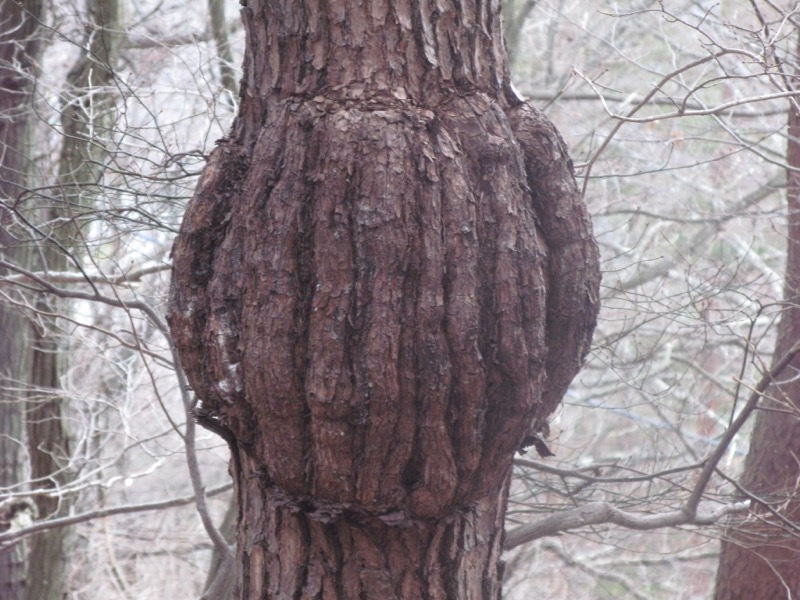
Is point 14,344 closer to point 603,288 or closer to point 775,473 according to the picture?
point 603,288

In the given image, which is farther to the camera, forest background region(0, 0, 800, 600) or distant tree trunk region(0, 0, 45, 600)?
distant tree trunk region(0, 0, 45, 600)

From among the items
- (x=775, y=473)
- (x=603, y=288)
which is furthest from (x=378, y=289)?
(x=775, y=473)

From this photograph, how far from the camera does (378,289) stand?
77.0 inches

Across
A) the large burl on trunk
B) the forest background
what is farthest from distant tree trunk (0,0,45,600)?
the large burl on trunk

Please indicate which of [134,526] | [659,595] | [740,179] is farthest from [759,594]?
[134,526]

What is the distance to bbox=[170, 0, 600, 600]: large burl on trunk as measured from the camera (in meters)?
1.97

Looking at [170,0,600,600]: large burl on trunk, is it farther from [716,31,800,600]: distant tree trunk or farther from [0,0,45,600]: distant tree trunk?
[0,0,45,600]: distant tree trunk

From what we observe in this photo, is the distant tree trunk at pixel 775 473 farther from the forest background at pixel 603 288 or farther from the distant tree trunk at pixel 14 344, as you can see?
the distant tree trunk at pixel 14 344

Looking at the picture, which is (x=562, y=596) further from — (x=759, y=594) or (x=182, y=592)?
(x=759, y=594)

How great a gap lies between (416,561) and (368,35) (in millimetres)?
1320

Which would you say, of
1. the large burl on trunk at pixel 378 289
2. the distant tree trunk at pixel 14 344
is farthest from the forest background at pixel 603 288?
the large burl on trunk at pixel 378 289

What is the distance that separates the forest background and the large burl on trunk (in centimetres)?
99

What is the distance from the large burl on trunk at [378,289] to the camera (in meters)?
1.97

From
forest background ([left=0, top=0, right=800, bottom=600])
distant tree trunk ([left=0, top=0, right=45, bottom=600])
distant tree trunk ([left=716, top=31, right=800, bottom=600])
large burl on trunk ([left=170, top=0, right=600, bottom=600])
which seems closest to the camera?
large burl on trunk ([left=170, top=0, right=600, bottom=600])
